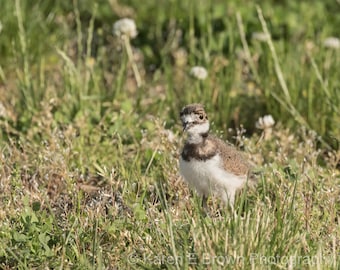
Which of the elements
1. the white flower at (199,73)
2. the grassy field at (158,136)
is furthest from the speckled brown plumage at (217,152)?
the white flower at (199,73)

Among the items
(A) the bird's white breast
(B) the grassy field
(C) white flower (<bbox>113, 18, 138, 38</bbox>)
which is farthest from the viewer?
(C) white flower (<bbox>113, 18, 138, 38</bbox>)

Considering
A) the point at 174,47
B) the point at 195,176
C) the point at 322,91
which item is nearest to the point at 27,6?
the point at 174,47

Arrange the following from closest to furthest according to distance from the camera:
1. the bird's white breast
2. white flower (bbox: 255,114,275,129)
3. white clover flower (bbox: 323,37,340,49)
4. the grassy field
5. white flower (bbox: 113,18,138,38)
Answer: the grassy field, the bird's white breast, white flower (bbox: 255,114,275,129), white flower (bbox: 113,18,138,38), white clover flower (bbox: 323,37,340,49)

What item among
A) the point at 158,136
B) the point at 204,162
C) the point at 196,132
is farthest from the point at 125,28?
the point at 204,162

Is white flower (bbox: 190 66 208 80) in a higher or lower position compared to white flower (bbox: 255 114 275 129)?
higher

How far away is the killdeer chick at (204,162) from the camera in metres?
5.07

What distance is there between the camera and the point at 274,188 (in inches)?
198

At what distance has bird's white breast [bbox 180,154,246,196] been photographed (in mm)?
5059

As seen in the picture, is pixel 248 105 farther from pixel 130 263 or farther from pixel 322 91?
pixel 130 263

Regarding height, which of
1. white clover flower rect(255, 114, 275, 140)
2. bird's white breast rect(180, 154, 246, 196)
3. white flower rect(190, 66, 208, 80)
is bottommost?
white clover flower rect(255, 114, 275, 140)

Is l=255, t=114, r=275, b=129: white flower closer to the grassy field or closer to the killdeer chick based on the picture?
the grassy field

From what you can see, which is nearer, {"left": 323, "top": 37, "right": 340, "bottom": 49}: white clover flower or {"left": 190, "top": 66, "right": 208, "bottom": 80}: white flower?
{"left": 190, "top": 66, "right": 208, "bottom": 80}: white flower

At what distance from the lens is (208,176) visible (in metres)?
5.07

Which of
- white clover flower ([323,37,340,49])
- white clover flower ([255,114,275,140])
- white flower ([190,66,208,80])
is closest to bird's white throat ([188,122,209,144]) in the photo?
white clover flower ([255,114,275,140])
